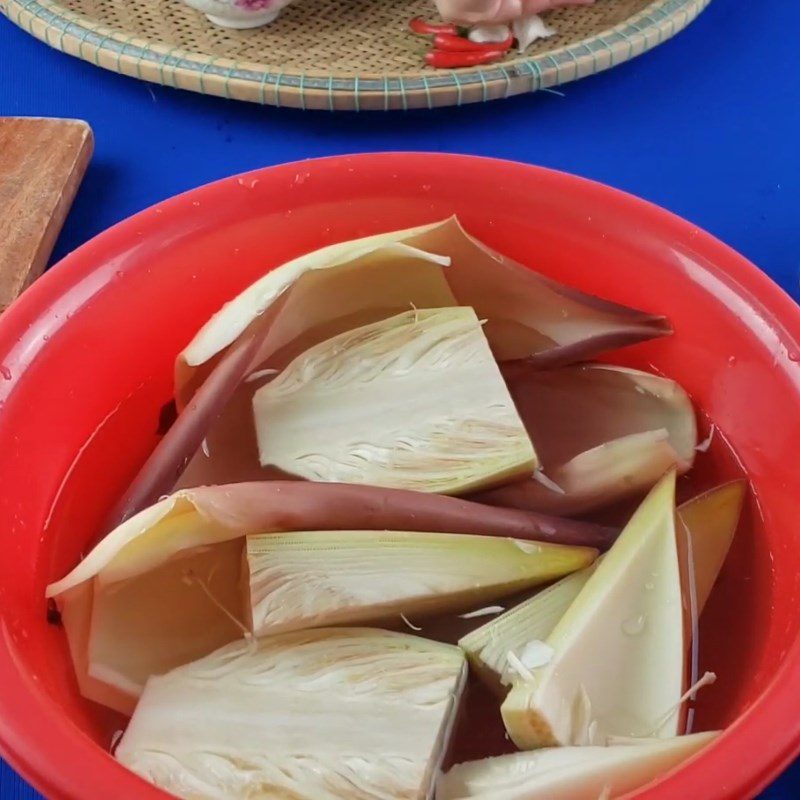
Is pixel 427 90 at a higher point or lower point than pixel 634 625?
higher

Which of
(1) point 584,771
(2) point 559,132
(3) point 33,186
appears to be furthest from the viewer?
(2) point 559,132

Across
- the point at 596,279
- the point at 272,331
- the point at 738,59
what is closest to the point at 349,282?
the point at 272,331

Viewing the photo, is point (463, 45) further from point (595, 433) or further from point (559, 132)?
point (595, 433)

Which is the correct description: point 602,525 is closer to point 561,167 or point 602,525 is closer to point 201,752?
point 201,752

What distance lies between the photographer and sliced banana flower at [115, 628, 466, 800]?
39 centimetres

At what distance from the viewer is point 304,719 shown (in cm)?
40

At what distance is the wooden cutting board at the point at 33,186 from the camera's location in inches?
25.8

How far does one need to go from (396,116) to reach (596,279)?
339 mm

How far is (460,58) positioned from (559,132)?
0.12 meters

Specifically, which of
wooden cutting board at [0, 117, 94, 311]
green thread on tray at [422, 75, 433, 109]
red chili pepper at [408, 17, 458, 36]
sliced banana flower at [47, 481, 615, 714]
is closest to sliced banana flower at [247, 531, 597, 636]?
sliced banana flower at [47, 481, 615, 714]

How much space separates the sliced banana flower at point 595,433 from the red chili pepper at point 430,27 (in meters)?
0.46

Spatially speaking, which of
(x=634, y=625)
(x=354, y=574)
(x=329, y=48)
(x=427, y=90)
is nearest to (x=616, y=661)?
(x=634, y=625)

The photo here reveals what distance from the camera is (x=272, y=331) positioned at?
1.74 feet

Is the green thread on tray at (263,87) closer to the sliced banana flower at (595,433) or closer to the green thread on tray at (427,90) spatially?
the green thread on tray at (427,90)
